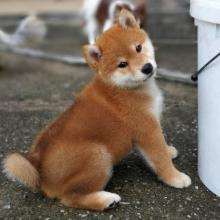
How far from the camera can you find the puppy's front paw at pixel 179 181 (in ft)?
8.47

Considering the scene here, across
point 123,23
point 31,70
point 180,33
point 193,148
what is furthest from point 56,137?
point 180,33

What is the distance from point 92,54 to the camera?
2.44 metres

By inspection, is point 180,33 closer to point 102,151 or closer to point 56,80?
point 56,80

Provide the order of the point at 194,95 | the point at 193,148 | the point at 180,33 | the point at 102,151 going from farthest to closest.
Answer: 1. the point at 180,33
2. the point at 194,95
3. the point at 193,148
4. the point at 102,151

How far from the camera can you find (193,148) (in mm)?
3068

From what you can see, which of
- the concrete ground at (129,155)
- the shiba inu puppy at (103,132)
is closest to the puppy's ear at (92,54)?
the shiba inu puppy at (103,132)

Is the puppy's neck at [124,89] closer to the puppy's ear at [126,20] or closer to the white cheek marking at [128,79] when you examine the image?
the white cheek marking at [128,79]

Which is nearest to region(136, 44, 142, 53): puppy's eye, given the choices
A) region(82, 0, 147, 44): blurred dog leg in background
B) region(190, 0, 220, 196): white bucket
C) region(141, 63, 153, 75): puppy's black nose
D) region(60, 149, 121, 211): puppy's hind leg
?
region(141, 63, 153, 75): puppy's black nose

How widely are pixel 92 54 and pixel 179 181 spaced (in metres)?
0.84

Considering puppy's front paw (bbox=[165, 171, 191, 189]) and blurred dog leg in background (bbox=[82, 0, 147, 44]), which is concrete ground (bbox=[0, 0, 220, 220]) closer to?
puppy's front paw (bbox=[165, 171, 191, 189])

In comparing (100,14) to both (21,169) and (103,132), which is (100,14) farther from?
(21,169)

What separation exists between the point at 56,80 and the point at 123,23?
2.23 m

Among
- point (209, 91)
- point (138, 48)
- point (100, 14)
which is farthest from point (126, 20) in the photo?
point (100, 14)

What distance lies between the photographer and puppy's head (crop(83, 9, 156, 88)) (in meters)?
2.37
